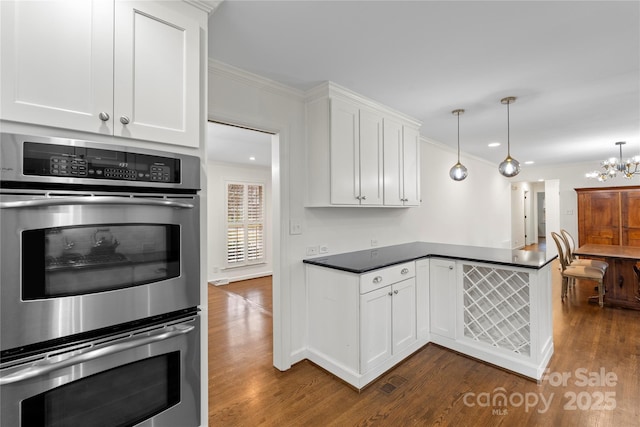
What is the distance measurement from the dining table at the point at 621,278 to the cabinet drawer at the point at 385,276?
3183 mm

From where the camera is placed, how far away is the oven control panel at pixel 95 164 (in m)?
1.00

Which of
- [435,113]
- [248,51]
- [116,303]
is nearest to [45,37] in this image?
[116,303]

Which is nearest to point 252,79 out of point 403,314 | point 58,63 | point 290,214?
point 290,214

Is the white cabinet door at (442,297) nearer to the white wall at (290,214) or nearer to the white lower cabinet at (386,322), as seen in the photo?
the white lower cabinet at (386,322)

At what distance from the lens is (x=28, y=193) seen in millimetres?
990

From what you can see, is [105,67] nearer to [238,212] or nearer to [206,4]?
[206,4]

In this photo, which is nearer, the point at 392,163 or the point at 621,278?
the point at 392,163

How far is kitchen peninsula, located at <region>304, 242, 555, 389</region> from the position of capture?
2.34m

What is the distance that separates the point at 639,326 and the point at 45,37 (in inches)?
216

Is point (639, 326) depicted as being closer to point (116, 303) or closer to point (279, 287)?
point (279, 287)

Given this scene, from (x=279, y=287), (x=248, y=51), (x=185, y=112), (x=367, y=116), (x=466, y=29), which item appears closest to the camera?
(x=185, y=112)

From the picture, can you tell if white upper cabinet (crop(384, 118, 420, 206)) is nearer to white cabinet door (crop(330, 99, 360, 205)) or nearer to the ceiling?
the ceiling

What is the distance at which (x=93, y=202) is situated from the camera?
3.56ft

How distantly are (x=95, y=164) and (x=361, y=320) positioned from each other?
6.29 feet
